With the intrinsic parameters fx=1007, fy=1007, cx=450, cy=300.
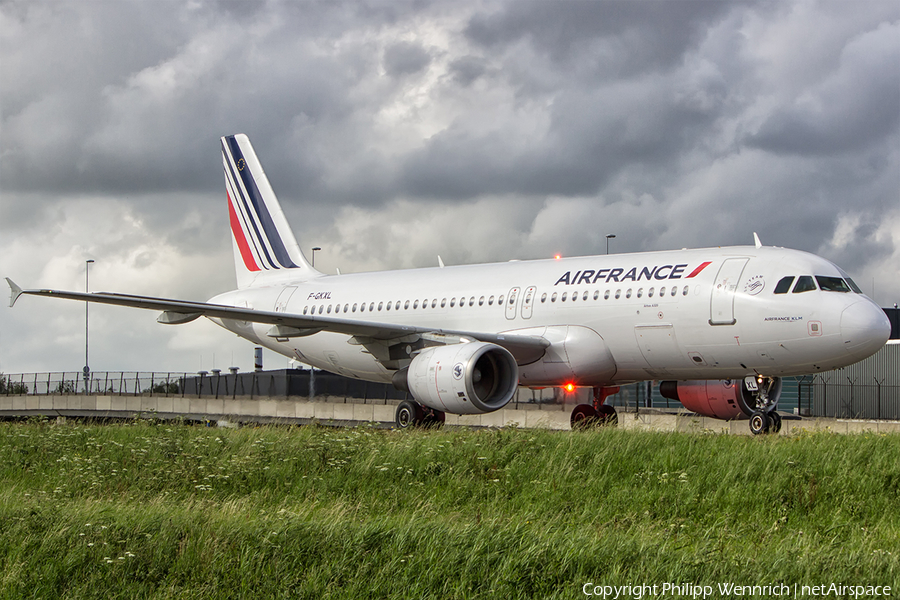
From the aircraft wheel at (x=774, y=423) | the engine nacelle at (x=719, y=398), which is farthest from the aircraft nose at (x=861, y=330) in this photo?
the engine nacelle at (x=719, y=398)

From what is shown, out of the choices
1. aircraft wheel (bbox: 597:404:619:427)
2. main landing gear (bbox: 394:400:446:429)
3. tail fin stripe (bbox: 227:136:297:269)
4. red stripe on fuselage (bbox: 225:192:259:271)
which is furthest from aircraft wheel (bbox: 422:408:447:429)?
red stripe on fuselage (bbox: 225:192:259:271)

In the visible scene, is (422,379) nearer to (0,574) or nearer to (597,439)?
(597,439)

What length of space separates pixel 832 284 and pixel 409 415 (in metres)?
9.59

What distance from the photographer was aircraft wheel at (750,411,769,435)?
62.7 ft

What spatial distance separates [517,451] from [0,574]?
8051 mm

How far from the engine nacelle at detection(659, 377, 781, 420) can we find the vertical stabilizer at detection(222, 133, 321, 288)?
1271cm

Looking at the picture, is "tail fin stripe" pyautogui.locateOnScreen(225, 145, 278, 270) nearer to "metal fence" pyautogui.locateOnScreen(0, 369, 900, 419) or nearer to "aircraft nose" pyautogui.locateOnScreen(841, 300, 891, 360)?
"metal fence" pyautogui.locateOnScreen(0, 369, 900, 419)

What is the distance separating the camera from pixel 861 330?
58.0 ft

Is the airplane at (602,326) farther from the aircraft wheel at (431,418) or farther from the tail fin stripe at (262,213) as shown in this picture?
the tail fin stripe at (262,213)

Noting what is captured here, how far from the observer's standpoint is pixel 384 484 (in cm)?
1343

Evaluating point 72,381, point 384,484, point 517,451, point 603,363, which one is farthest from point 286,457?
point 72,381

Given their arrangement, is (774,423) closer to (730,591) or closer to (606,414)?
(606,414)

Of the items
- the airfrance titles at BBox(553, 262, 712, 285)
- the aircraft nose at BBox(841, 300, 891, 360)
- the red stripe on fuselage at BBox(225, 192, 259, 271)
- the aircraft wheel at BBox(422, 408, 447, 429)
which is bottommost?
the aircraft wheel at BBox(422, 408, 447, 429)

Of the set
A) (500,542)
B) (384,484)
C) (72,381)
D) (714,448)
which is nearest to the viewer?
(500,542)
